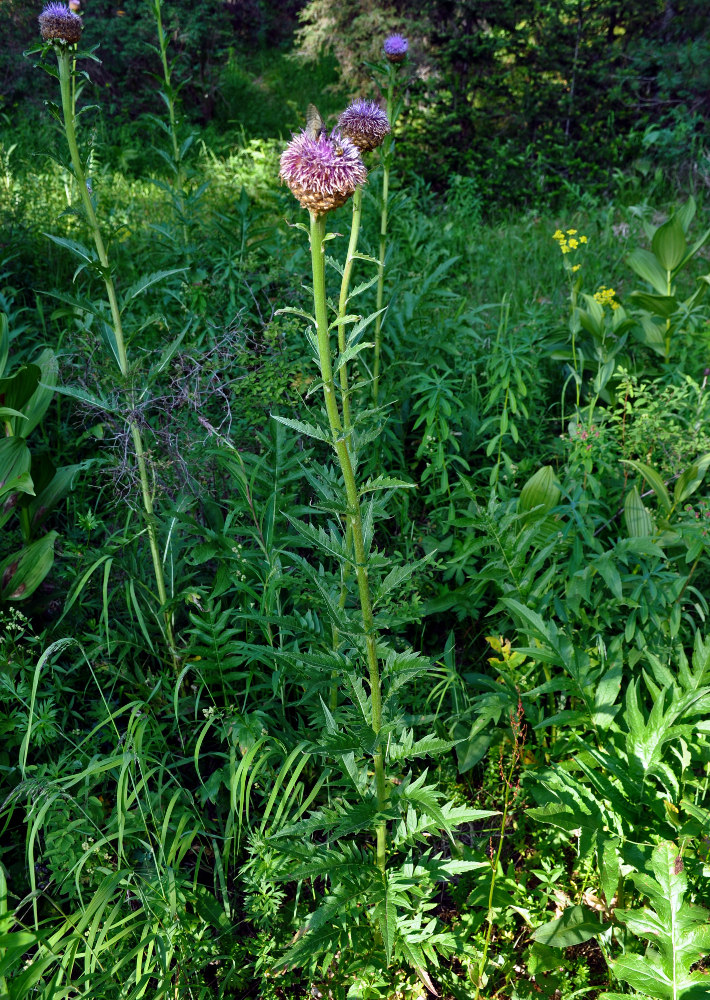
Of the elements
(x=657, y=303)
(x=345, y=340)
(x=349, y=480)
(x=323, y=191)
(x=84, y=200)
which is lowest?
(x=657, y=303)

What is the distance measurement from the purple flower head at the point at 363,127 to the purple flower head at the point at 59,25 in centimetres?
90

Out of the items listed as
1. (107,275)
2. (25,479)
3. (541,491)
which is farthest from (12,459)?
(541,491)

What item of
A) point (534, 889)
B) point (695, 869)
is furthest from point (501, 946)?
point (695, 869)

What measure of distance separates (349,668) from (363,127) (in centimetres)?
137

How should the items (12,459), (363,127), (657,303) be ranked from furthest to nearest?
(657,303)
(12,459)
(363,127)

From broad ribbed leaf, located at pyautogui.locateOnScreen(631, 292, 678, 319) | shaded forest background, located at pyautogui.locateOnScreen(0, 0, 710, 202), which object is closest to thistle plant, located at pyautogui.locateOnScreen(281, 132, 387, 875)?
broad ribbed leaf, located at pyautogui.locateOnScreen(631, 292, 678, 319)

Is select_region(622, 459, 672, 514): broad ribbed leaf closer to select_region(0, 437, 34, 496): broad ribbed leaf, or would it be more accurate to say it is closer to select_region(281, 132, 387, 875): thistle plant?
select_region(281, 132, 387, 875): thistle plant

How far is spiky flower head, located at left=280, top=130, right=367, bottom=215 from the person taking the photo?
1246 mm

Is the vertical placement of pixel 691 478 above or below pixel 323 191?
below

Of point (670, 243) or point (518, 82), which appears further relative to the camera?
point (518, 82)

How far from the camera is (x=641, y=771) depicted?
1.88 meters

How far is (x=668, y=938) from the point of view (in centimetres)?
153

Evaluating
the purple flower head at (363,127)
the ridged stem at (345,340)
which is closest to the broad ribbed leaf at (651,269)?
the purple flower head at (363,127)

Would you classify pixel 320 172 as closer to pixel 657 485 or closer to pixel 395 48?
pixel 657 485
